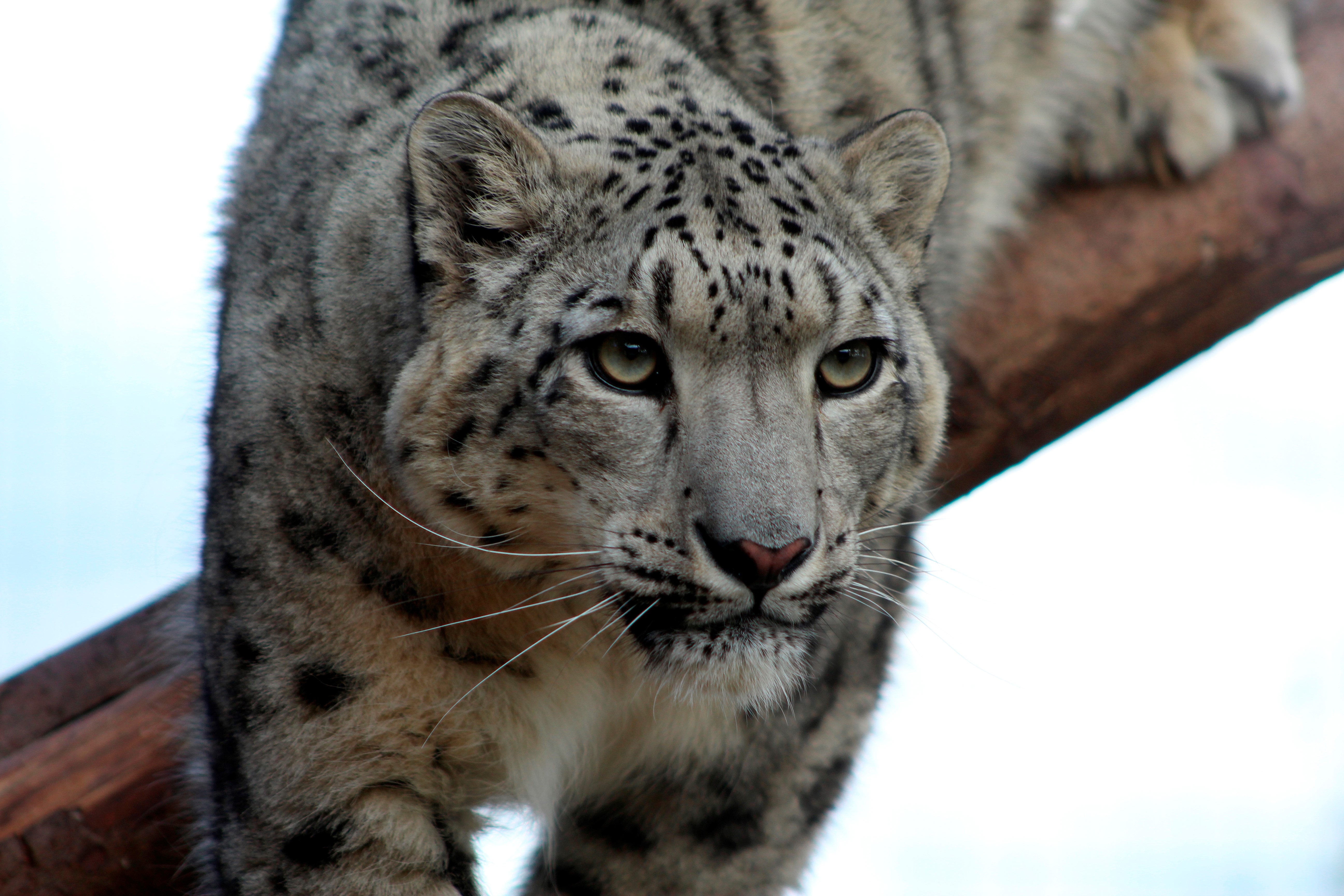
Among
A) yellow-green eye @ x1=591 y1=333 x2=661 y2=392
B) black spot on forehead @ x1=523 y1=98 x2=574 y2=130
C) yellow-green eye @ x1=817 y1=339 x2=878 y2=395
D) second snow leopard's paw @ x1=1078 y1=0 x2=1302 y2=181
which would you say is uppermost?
second snow leopard's paw @ x1=1078 y1=0 x2=1302 y2=181

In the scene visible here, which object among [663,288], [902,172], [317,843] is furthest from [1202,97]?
[317,843]

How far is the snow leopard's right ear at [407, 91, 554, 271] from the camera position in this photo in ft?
9.76

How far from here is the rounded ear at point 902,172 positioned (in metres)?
3.40

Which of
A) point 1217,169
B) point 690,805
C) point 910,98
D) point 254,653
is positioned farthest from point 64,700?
point 1217,169

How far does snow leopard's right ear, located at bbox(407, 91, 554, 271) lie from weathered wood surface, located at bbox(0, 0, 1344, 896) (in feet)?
6.07

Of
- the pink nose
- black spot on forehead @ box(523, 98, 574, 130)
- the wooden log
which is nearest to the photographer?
the pink nose

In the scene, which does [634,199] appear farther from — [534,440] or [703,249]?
[534,440]

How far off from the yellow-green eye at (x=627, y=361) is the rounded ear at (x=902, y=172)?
0.81 meters

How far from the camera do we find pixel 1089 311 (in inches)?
200

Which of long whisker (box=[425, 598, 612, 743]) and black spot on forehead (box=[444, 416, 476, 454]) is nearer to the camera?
black spot on forehead (box=[444, 416, 476, 454])

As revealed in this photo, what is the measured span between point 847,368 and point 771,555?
549mm

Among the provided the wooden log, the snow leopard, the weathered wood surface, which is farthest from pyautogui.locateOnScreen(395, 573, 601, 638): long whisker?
the wooden log

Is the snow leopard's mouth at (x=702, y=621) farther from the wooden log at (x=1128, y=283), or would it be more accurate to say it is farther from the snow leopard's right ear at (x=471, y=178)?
the wooden log at (x=1128, y=283)

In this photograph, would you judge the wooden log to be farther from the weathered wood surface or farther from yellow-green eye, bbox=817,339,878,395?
yellow-green eye, bbox=817,339,878,395
